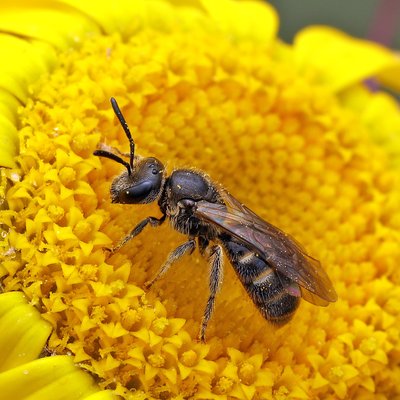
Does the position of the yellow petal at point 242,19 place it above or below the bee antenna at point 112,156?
below

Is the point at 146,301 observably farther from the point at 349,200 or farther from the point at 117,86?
the point at 349,200

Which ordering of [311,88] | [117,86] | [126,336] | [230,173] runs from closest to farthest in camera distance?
[126,336]
[117,86]
[230,173]
[311,88]

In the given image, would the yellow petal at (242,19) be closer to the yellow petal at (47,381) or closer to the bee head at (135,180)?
the bee head at (135,180)

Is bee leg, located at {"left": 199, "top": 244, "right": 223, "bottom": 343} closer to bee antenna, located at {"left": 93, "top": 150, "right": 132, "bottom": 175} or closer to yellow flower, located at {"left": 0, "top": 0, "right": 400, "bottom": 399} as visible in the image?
yellow flower, located at {"left": 0, "top": 0, "right": 400, "bottom": 399}

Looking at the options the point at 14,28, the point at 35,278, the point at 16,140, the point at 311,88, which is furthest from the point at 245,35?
the point at 35,278

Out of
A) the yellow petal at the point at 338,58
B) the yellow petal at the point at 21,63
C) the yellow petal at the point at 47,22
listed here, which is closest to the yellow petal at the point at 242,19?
the yellow petal at the point at 338,58

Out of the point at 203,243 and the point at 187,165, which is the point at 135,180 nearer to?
the point at 203,243

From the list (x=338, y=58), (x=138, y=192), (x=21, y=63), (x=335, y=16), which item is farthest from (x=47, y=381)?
(x=335, y=16)
